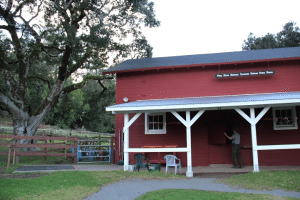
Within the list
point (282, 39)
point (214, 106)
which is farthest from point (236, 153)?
point (282, 39)

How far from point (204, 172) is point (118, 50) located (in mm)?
11148

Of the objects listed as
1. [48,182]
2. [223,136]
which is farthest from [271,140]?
[48,182]

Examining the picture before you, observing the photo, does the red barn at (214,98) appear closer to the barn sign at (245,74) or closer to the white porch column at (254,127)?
the barn sign at (245,74)

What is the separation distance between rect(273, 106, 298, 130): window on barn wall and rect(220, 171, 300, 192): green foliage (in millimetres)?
3090

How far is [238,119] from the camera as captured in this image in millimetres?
11570

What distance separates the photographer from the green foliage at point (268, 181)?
277 inches

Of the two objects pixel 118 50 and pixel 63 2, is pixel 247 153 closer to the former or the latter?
pixel 118 50

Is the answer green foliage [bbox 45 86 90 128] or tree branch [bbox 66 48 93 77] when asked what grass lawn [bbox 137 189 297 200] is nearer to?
tree branch [bbox 66 48 93 77]

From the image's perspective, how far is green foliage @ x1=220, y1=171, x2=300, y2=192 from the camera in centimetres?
703

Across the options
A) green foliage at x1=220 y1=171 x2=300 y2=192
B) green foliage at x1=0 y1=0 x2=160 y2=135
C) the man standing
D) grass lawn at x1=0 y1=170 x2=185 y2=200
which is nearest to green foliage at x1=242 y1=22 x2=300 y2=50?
green foliage at x1=0 y1=0 x2=160 y2=135

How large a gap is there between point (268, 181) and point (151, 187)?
3.39 meters

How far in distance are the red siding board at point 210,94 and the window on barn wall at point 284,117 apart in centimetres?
20

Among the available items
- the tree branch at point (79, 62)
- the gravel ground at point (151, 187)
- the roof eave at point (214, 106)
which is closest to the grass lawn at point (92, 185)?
the gravel ground at point (151, 187)

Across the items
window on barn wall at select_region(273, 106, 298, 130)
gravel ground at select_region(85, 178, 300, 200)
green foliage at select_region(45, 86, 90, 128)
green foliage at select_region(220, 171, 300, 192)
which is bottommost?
gravel ground at select_region(85, 178, 300, 200)
